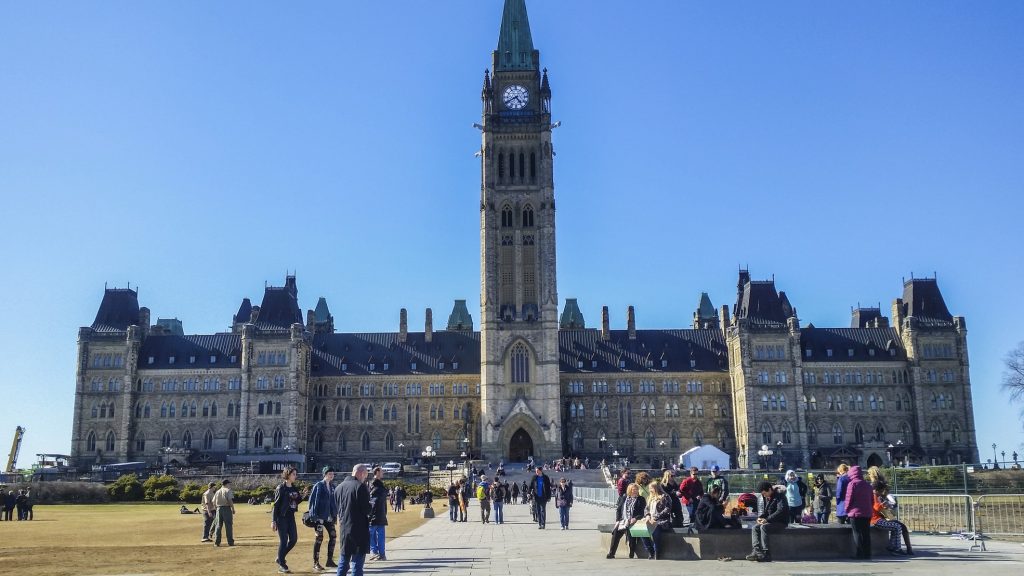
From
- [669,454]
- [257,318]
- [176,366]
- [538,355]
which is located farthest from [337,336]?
[669,454]

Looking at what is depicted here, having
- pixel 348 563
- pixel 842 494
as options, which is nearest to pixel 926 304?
pixel 842 494

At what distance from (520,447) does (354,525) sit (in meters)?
83.5

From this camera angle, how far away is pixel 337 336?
111438 millimetres

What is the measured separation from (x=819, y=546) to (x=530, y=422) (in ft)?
249

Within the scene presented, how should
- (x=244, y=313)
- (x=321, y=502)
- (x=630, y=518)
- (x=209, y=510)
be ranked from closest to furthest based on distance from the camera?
(x=321, y=502)
(x=630, y=518)
(x=209, y=510)
(x=244, y=313)

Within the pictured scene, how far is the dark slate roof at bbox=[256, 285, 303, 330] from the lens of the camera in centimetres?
10344

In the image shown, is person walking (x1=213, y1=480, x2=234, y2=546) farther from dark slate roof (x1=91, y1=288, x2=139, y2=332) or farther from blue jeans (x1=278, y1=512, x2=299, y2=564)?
dark slate roof (x1=91, y1=288, x2=139, y2=332)

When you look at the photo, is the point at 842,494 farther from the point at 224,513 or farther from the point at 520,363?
the point at 520,363

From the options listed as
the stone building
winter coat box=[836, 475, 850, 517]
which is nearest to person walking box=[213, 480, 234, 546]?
winter coat box=[836, 475, 850, 517]

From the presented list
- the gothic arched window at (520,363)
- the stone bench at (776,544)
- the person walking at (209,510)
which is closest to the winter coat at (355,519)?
the stone bench at (776,544)

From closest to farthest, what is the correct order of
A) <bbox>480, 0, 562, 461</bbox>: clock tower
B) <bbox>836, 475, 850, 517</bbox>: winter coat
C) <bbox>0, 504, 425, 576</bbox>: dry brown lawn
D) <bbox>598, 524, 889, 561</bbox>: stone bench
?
<bbox>598, 524, 889, 561</bbox>: stone bench → <bbox>836, 475, 850, 517</bbox>: winter coat → <bbox>0, 504, 425, 576</bbox>: dry brown lawn → <bbox>480, 0, 562, 461</bbox>: clock tower

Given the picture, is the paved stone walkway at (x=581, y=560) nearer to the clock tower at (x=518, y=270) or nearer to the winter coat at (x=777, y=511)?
the winter coat at (x=777, y=511)

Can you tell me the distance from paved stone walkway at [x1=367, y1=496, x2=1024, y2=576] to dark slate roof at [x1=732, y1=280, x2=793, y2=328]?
2912 inches

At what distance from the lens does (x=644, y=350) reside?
10825cm
